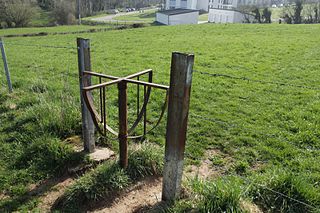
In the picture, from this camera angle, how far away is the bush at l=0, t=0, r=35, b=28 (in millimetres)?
35406

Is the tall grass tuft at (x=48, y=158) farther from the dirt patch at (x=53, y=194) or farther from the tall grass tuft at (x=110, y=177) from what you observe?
the tall grass tuft at (x=110, y=177)

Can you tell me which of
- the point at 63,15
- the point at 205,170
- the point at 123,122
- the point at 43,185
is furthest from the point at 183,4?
the point at 43,185

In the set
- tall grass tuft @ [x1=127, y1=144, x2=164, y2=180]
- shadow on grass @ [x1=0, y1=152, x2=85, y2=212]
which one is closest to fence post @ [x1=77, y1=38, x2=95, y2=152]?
shadow on grass @ [x1=0, y1=152, x2=85, y2=212]

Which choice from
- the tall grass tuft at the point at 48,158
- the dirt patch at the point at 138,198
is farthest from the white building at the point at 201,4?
the dirt patch at the point at 138,198

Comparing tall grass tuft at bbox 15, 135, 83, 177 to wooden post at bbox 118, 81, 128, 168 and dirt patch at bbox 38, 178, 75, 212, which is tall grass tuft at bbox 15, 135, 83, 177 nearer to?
dirt patch at bbox 38, 178, 75, 212

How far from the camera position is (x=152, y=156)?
3.34 m

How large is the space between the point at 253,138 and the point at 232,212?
2229mm

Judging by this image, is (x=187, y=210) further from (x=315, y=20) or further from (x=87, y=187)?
(x=315, y=20)

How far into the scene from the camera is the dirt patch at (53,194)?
287cm

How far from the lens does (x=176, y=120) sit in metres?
2.41

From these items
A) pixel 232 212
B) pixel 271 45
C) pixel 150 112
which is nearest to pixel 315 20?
pixel 271 45

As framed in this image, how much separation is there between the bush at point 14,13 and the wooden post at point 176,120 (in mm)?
39323

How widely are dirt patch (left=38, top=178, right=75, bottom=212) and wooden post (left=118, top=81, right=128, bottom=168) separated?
703 mm

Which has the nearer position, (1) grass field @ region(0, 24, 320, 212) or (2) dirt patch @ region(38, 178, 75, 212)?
(1) grass field @ region(0, 24, 320, 212)
